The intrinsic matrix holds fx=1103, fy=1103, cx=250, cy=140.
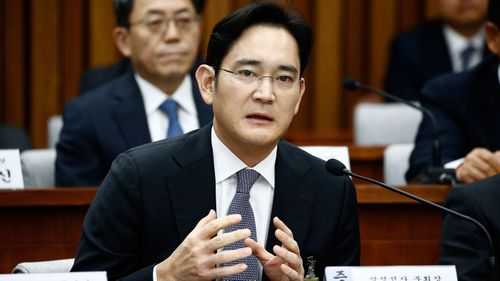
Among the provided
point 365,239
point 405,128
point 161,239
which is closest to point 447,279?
point 161,239

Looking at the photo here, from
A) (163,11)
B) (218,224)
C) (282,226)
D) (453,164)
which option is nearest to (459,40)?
(163,11)

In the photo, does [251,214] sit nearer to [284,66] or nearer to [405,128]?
[284,66]

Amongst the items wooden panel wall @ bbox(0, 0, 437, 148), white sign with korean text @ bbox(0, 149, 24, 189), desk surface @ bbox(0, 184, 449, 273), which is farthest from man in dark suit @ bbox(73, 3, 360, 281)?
wooden panel wall @ bbox(0, 0, 437, 148)

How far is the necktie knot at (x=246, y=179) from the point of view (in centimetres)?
299

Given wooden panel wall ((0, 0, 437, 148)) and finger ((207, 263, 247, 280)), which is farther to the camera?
wooden panel wall ((0, 0, 437, 148))

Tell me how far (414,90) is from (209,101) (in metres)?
3.09

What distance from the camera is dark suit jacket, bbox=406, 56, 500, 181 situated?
419 centimetres

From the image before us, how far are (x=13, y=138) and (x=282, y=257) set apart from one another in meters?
3.17

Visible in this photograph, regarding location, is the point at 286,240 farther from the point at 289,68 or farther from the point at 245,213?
the point at 289,68

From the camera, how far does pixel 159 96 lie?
459 cm

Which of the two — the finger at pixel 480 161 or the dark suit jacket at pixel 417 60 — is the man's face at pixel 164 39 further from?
the dark suit jacket at pixel 417 60

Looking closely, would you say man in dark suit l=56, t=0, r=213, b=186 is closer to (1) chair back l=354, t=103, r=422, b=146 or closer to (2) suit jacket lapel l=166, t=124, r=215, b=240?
(1) chair back l=354, t=103, r=422, b=146

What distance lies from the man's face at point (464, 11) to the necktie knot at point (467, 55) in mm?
132

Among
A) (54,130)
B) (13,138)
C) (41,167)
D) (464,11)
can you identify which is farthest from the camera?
(464,11)
